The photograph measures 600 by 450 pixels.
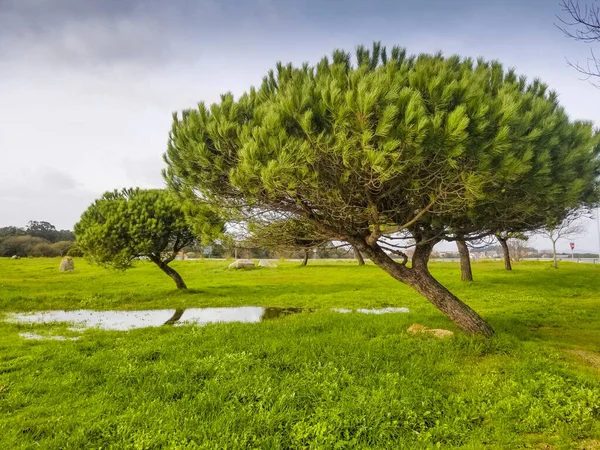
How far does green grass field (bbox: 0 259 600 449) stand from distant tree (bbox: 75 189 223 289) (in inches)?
336

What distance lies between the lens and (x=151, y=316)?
17.1 metres

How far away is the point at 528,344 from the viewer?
9.95 metres

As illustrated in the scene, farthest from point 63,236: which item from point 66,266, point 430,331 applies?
point 430,331

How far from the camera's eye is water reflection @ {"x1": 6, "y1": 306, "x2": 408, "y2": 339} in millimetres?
15191

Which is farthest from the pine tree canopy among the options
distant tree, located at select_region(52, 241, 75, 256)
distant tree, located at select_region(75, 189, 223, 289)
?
distant tree, located at select_region(52, 241, 75, 256)

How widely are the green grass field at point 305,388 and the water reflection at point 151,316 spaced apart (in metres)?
1.84

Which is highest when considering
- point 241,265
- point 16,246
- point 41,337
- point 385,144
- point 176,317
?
point 385,144

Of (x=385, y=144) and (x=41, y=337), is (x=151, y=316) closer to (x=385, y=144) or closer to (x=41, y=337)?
(x=41, y=337)

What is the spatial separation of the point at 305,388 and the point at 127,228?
18227 mm

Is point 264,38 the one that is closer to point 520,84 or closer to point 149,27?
point 149,27

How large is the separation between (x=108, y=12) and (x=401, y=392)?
12.2 m

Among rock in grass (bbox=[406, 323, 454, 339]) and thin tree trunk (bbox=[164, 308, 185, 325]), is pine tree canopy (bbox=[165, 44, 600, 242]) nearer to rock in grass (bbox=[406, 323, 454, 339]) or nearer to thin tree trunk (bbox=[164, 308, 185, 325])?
rock in grass (bbox=[406, 323, 454, 339])

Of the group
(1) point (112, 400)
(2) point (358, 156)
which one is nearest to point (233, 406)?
(1) point (112, 400)

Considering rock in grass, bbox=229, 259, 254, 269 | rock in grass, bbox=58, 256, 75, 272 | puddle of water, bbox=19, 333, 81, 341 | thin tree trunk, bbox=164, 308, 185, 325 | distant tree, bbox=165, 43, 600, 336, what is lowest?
thin tree trunk, bbox=164, 308, 185, 325
